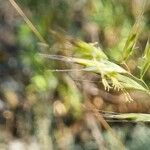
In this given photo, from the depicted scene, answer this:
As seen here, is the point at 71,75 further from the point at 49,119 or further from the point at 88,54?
the point at 88,54

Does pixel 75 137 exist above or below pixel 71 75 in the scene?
below

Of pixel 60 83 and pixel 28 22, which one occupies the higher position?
pixel 28 22

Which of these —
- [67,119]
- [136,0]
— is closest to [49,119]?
[67,119]

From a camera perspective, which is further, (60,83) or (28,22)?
(60,83)

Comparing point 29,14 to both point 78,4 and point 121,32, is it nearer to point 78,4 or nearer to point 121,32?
point 78,4

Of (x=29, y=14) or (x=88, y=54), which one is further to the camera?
(x=29, y=14)

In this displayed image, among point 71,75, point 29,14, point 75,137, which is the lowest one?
point 75,137
